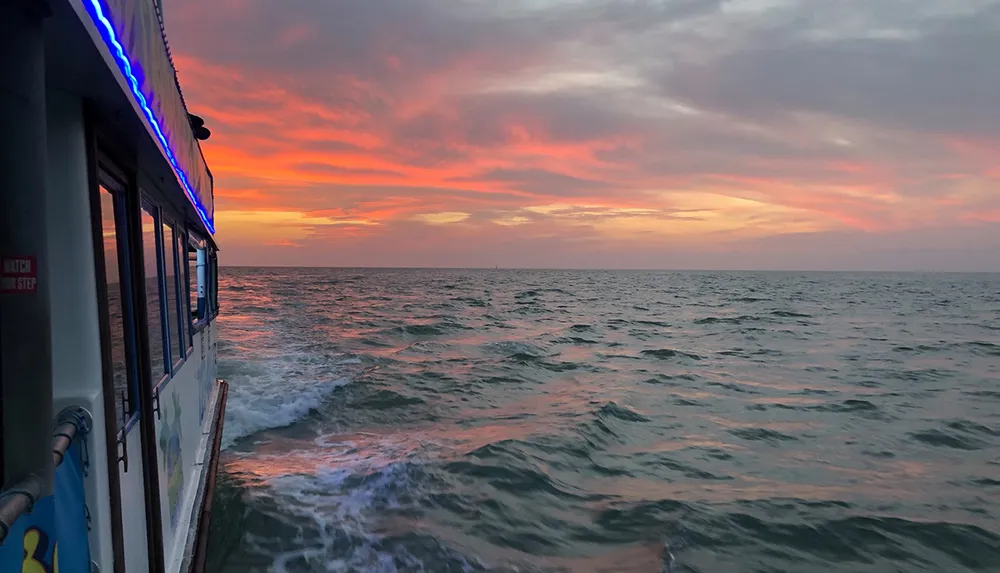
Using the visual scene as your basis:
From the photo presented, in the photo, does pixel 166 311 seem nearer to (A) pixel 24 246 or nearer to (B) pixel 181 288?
(B) pixel 181 288

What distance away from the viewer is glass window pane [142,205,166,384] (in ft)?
13.5

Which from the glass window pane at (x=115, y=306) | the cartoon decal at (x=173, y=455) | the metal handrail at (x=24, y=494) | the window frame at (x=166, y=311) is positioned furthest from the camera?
the window frame at (x=166, y=311)

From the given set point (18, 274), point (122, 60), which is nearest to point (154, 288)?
point (122, 60)

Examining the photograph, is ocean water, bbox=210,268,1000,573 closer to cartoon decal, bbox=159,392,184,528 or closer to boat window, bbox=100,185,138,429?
cartoon decal, bbox=159,392,184,528

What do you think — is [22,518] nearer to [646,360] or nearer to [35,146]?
[35,146]

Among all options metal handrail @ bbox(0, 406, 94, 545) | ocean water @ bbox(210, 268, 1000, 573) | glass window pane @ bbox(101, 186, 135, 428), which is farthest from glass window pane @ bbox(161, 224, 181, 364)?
metal handrail @ bbox(0, 406, 94, 545)

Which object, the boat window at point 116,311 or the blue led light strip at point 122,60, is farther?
the boat window at point 116,311

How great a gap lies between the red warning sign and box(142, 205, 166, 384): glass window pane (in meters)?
2.48

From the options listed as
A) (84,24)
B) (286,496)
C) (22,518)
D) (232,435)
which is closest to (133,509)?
(22,518)

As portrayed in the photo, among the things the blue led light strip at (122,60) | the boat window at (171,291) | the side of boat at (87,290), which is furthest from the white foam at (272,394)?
the blue led light strip at (122,60)

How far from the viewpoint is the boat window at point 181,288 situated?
5574 mm

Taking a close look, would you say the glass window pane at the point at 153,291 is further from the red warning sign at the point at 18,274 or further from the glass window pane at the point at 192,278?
the glass window pane at the point at 192,278

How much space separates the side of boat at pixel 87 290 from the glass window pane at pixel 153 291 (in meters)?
0.03

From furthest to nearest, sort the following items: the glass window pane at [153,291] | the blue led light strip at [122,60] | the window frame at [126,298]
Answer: the glass window pane at [153,291], the window frame at [126,298], the blue led light strip at [122,60]
